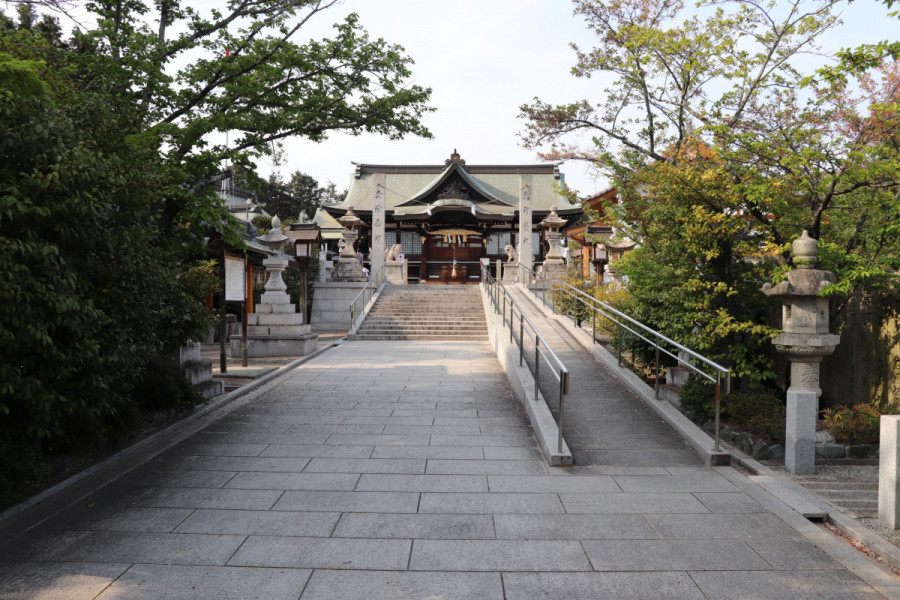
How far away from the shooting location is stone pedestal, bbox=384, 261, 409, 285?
24.0 m

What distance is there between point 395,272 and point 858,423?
19.6 meters

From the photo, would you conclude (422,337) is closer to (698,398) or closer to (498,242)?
(698,398)

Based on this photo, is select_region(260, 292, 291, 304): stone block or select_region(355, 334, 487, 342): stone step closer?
select_region(260, 292, 291, 304): stone block

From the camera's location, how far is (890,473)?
410 cm

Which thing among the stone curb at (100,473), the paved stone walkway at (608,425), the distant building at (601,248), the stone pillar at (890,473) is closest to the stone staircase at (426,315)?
the distant building at (601,248)

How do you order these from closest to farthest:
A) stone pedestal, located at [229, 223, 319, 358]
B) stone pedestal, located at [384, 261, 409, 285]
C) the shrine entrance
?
→ stone pedestal, located at [229, 223, 319, 358] → stone pedestal, located at [384, 261, 409, 285] → the shrine entrance

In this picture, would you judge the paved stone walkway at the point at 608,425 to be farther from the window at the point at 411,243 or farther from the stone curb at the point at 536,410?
the window at the point at 411,243

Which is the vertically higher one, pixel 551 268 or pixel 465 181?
pixel 465 181

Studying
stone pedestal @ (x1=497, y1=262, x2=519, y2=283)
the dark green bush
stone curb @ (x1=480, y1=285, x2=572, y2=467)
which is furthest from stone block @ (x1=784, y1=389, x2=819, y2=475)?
stone pedestal @ (x1=497, y1=262, x2=519, y2=283)

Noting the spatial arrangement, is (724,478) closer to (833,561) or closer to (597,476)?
(597,476)

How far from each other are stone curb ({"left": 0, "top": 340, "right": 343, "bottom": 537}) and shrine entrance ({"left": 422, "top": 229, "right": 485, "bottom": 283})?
76.0ft

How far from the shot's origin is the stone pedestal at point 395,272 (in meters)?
24.0

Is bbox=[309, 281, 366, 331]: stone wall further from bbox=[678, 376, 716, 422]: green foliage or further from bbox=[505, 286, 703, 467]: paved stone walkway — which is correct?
bbox=[678, 376, 716, 422]: green foliage

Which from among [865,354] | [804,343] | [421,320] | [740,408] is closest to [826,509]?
[804,343]
